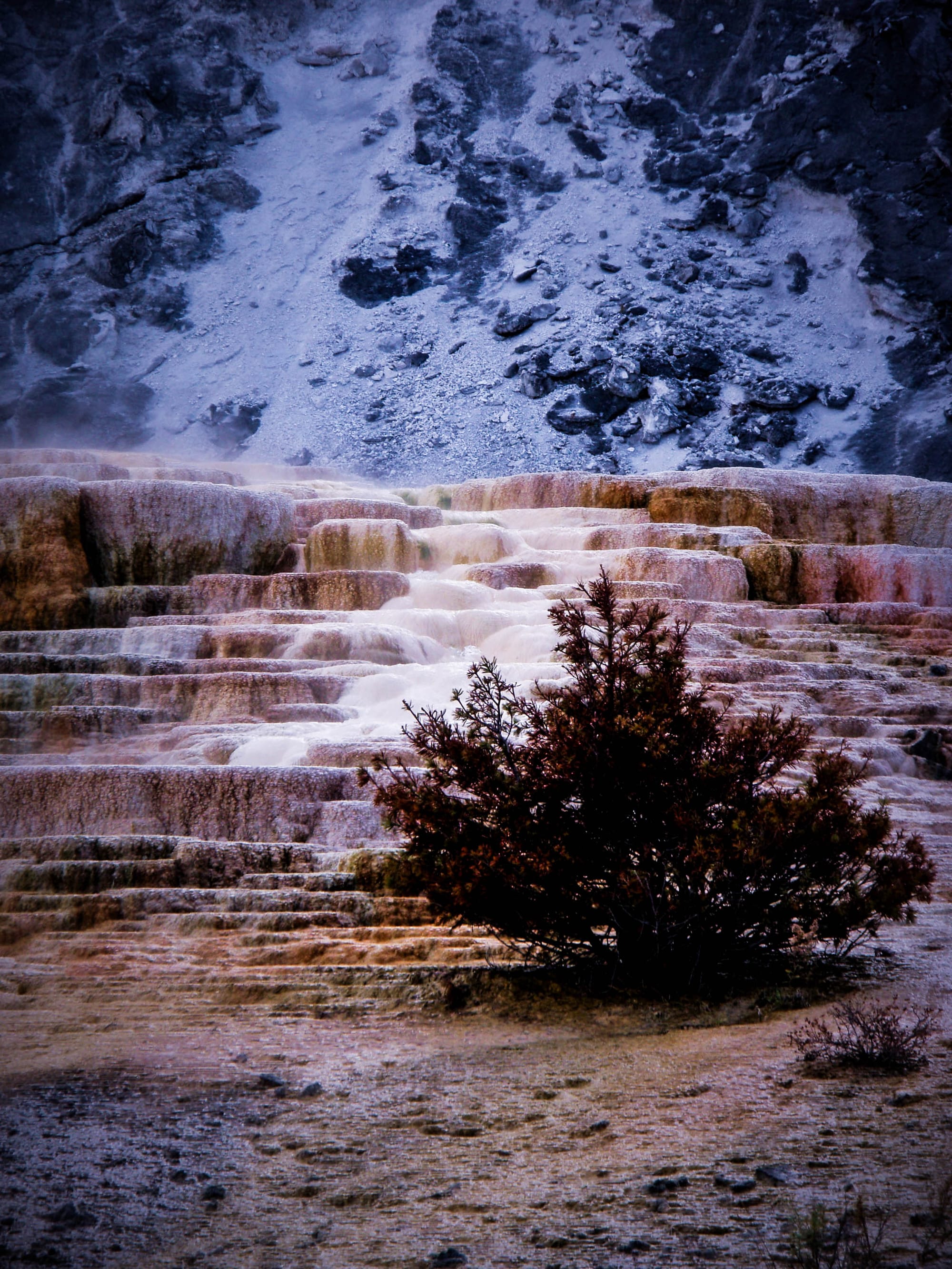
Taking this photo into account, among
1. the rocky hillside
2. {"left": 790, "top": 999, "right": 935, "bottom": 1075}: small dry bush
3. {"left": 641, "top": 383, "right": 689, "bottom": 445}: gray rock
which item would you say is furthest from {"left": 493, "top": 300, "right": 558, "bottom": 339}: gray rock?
{"left": 790, "top": 999, "right": 935, "bottom": 1075}: small dry bush

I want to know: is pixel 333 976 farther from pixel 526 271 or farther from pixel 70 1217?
pixel 526 271

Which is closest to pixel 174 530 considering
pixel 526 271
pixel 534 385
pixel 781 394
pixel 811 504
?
pixel 811 504

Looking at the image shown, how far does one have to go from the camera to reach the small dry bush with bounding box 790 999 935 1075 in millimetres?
2230

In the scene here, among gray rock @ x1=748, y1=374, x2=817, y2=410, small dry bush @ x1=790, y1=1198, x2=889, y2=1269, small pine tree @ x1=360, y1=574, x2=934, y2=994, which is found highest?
gray rock @ x1=748, y1=374, x2=817, y2=410

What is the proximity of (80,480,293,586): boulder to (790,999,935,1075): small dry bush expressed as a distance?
8.55 m

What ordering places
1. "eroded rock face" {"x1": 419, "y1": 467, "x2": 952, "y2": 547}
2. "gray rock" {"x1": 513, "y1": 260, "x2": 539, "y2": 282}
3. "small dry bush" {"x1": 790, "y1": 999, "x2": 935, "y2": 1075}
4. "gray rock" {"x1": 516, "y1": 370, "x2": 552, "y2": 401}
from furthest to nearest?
"gray rock" {"x1": 513, "y1": 260, "x2": 539, "y2": 282}, "gray rock" {"x1": 516, "y1": 370, "x2": 552, "y2": 401}, "eroded rock face" {"x1": 419, "y1": 467, "x2": 952, "y2": 547}, "small dry bush" {"x1": 790, "y1": 999, "x2": 935, "y2": 1075}

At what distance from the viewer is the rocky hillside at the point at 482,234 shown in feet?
83.2

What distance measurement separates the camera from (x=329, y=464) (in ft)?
82.6

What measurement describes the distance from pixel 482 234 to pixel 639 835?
96.6ft

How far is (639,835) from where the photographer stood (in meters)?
2.81

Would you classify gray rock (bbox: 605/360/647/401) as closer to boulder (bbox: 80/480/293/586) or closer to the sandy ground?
boulder (bbox: 80/480/293/586)

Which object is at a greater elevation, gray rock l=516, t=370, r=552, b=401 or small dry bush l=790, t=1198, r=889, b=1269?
gray rock l=516, t=370, r=552, b=401

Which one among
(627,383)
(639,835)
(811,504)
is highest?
(627,383)

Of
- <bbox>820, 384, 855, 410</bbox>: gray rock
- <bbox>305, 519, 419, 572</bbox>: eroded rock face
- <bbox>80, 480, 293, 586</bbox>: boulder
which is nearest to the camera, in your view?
<bbox>80, 480, 293, 586</bbox>: boulder
